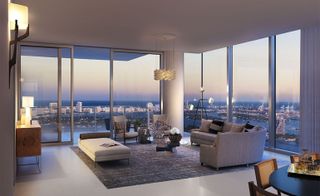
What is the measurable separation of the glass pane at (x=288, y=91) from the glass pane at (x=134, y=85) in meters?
3.98

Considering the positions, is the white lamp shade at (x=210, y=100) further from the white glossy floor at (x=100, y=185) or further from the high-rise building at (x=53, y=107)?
the high-rise building at (x=53, y=107)

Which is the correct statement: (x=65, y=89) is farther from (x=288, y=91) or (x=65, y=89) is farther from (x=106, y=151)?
(x=288, y=91)

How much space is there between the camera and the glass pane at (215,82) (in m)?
9.05

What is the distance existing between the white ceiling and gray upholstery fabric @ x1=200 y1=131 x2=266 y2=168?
2.22 metres

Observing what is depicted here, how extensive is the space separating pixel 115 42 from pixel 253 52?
4.00 metres

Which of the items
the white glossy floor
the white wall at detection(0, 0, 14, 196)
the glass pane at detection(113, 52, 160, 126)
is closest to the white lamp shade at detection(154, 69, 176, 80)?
the glass pane at detection(113, 52, 160, 126)

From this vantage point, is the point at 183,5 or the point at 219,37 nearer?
the point at 183,5

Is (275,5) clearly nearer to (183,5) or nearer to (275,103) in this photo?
(183,5)

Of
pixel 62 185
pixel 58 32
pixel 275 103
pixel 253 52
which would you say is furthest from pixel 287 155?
pixel 58 32

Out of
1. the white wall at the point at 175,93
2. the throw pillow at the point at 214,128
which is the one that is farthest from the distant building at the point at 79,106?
the throw pillow at the point at 214,128

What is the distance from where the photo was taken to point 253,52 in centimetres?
803

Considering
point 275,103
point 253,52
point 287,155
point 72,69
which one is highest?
point 253,52

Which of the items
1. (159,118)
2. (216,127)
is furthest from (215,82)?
(216,127)

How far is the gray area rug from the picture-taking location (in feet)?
15.3
